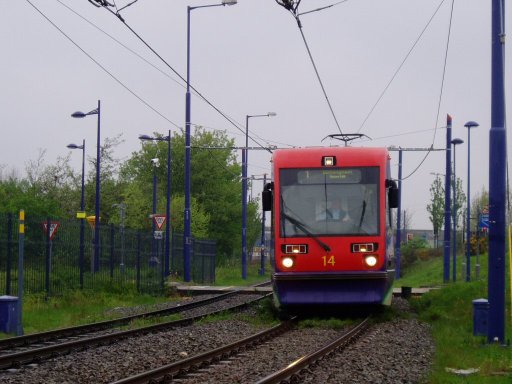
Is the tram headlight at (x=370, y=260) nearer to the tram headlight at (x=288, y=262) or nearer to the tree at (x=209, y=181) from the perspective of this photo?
the tram headlight at (x=288, y=262)

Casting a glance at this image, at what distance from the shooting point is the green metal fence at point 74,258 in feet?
72.7

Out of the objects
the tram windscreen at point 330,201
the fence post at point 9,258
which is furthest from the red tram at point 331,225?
the fence post at point 9,258

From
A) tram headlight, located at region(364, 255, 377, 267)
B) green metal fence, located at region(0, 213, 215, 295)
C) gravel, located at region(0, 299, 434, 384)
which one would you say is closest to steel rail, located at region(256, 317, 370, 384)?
gravel, located at region(0, 299, 434, 384)

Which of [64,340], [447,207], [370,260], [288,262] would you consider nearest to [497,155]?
[370,260]

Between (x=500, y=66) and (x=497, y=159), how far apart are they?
4.99 ft

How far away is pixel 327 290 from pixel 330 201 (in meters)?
1.76

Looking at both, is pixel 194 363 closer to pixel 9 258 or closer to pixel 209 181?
pixel 9 258

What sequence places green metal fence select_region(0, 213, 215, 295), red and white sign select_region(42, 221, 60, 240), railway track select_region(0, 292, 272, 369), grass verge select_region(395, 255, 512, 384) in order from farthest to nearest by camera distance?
1. red and white sign select_region(42, 221, 60, 240)
2. green metal fence select_region(0, 213, 215, 295)
3. railway track select_region(0, 292, 272, 369)
4. grass verge select_region(395, 255, 512, 384)

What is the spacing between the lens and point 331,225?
1817 centimetres

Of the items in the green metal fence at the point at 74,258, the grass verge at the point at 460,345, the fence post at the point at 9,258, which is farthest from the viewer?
the green metal fence at the point at 74,258

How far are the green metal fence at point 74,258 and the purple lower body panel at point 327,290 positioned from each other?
698 centimetres

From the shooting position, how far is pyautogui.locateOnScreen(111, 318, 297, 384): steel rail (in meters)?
10.4

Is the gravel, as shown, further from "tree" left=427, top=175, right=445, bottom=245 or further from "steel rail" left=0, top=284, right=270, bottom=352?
"tree" left=427, top=175, right=445, bottom=245

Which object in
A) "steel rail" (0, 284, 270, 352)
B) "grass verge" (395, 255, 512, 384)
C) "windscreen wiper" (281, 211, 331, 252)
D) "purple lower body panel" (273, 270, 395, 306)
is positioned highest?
"windscreen wiper" (281, 211, 331, 252)
